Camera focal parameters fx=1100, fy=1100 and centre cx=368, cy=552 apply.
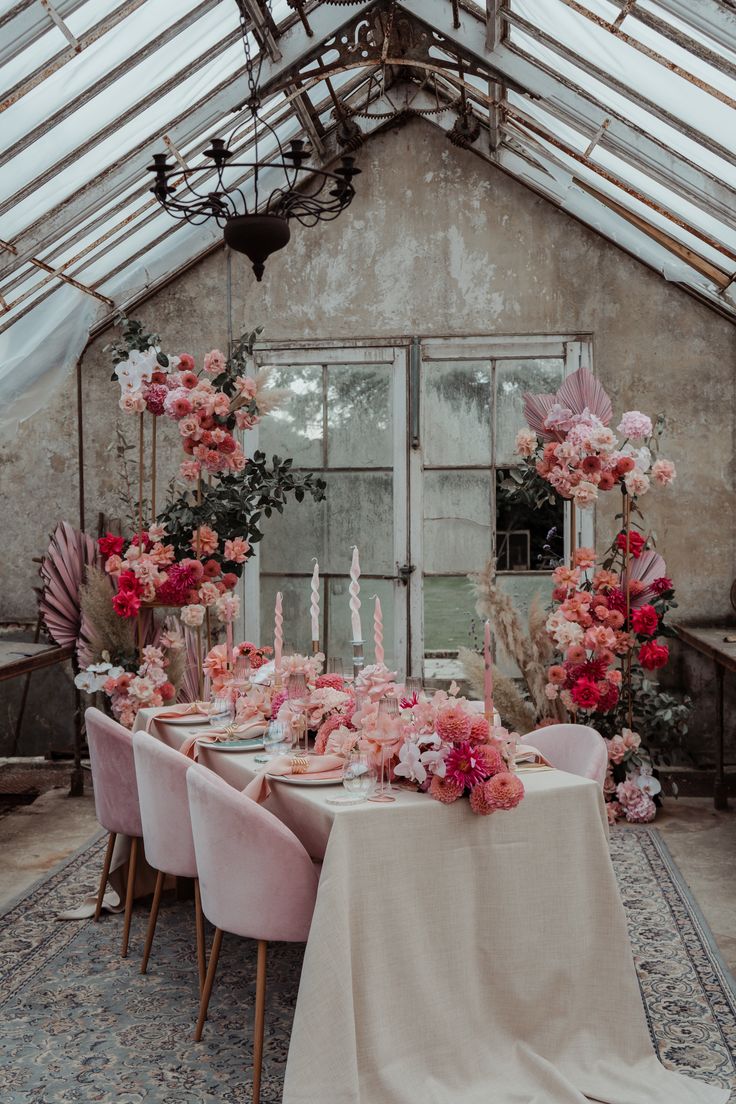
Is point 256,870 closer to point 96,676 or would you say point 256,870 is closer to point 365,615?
point 96,676

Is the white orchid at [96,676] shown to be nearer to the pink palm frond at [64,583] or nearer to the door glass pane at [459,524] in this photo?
the pink palm frond at [64,583]

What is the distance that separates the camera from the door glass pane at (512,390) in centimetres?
635

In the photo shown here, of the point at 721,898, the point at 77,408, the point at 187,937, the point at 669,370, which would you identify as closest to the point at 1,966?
the point at 187,937

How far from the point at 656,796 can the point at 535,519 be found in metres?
1.70

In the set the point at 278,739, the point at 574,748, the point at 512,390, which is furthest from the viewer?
the point at 512,390

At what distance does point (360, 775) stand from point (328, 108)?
4283mm

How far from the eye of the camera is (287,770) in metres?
3.12

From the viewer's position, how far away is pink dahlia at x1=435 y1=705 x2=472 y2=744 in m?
2.75

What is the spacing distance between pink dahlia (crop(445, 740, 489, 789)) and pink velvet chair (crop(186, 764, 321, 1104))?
444 millimetres

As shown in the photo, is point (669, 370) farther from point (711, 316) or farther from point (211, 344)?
point (211, 344)

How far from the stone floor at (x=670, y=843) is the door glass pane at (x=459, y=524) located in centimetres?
175

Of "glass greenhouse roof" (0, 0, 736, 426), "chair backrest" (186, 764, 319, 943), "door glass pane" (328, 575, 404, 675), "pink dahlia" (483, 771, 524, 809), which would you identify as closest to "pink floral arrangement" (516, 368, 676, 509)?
"glass greenhouse roof" (0, 0, 736, 426)

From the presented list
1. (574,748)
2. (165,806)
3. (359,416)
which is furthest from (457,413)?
(165,806)

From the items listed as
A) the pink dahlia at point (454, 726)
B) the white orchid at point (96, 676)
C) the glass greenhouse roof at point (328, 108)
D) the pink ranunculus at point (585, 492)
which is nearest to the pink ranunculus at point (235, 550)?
the white orchid at point (96, 676)
